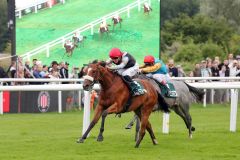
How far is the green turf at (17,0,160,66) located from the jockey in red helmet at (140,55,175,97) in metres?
9.70

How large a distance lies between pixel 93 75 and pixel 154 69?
2.04 m

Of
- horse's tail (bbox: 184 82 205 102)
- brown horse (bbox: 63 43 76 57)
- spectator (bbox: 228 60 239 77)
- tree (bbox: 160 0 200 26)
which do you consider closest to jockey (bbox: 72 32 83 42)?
brown horse (bbox: 63 43 76 57)

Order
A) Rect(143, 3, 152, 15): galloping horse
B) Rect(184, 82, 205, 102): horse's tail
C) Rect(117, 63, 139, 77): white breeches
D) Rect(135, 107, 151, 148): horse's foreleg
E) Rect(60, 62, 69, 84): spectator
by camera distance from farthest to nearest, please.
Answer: Rect(143, 3, 152, 15): galloping horse
Rect(60, 62, 69, 84): spectator
Rect(184, 82, 205, 102): horse's tail
Rect(117, 63, 139, 77): white breeches
Rect(135, 107, 151, 148): horse's foreleg

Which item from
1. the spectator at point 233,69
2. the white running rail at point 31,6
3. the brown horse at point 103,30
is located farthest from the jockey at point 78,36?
the spectator at point 233,69

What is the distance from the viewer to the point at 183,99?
14.5 metres

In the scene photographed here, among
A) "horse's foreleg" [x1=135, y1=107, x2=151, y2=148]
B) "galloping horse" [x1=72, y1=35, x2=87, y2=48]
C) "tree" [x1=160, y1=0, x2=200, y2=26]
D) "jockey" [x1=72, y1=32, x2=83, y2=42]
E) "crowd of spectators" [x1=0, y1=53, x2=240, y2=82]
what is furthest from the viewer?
"tree" [x1=160, y1=0, x2=200, y2=26]

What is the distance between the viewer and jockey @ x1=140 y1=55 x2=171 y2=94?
45.1 feet

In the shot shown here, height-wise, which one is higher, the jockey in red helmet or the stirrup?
the jockey in red helmet

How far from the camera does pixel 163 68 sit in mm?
14164

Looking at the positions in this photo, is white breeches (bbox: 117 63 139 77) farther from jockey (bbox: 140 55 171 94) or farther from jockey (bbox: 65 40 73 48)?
jockey (bbox: 65 40 73 48)

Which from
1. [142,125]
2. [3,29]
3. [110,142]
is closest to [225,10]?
[3,29]

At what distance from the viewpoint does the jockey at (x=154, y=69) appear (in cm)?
1374

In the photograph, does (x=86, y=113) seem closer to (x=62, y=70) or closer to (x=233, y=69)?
(x=62, y=70)

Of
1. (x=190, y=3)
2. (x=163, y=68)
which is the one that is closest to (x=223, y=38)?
(x=190, y=3)
